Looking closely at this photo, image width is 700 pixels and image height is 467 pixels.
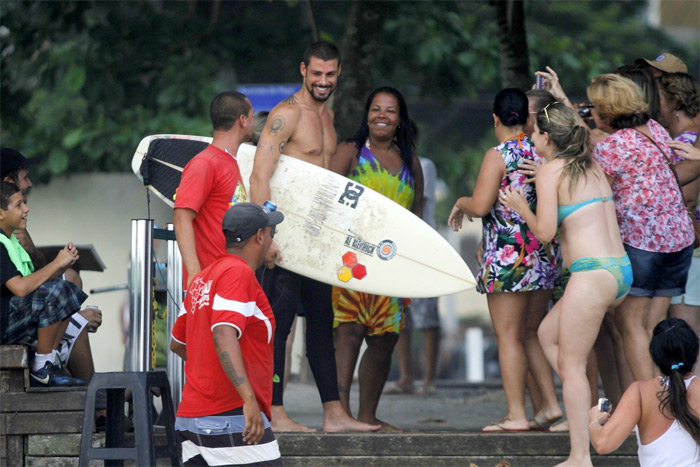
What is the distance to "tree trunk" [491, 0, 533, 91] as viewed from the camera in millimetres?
7828

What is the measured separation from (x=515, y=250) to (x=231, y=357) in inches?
83.2

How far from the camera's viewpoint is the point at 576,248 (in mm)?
5176

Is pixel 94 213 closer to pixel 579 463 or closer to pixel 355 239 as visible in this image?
pixel 355 239

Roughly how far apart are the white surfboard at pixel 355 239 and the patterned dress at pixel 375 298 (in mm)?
148

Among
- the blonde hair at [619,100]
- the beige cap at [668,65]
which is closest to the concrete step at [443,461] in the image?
the blonde hair at [619,100]

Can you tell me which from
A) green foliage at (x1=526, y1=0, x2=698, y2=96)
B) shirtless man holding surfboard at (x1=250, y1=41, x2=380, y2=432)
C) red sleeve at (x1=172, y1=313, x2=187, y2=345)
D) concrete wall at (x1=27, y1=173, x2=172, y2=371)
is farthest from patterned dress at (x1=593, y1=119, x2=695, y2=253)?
green foliage at (x1=526, y1=0, x2=698, y2=96)

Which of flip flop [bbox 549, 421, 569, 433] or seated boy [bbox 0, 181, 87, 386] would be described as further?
flip flop [bbox 549, 421, 569, 433]

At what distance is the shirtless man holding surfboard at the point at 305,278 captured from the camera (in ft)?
18.7

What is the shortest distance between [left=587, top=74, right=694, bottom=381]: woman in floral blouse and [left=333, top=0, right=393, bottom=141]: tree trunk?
2.88 meters

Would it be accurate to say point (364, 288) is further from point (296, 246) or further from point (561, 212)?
point (561, 212)

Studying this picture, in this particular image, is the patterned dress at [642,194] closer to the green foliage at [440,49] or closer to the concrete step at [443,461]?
the concrete step at [443,461]

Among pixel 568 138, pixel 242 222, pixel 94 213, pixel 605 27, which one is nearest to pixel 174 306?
pixel 242 222

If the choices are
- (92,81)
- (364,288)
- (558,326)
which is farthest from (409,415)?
(92,81)

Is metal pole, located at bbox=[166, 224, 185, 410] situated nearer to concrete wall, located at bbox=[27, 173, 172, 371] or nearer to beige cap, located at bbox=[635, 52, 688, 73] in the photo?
beige cap, located at bbox=[635, 52, 688, 73]
